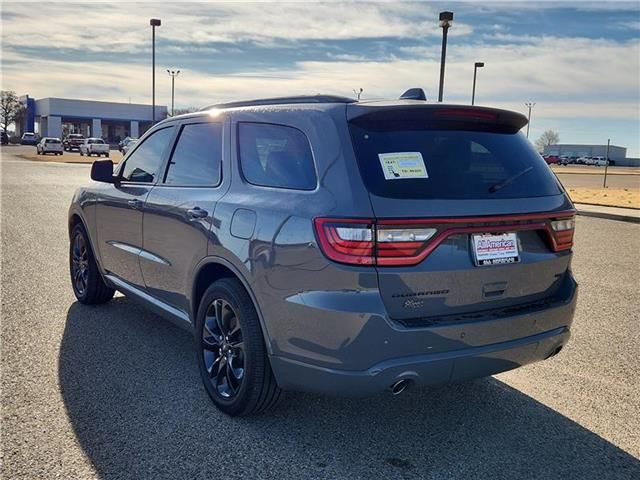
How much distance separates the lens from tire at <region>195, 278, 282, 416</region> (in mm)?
3369

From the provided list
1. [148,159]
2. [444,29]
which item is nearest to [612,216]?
[444,29]

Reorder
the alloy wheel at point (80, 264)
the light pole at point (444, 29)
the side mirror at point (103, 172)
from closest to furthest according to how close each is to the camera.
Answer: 1. the side mirror at point (103, 172)
2. the alloy wheel at point (80, 264)
3. the light pole at point (444, 29)

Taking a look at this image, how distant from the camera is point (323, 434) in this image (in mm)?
3438

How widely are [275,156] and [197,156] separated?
0.94 m

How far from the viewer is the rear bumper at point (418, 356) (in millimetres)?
2883

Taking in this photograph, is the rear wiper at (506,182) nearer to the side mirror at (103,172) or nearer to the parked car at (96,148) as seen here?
the side mirror at (103,172)

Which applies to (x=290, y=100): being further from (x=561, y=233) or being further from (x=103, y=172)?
(x=103, y=172)

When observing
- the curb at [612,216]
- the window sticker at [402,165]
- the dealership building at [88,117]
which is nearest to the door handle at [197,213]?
the window sticker at [402,165]

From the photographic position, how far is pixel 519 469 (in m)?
3.11

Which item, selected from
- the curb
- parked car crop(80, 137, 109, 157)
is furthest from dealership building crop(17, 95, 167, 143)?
the curb

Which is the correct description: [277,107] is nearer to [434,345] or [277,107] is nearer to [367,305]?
[367,305]

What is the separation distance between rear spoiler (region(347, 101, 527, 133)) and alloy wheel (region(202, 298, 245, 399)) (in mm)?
1330

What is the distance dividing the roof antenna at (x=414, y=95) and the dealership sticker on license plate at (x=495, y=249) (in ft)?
3.23

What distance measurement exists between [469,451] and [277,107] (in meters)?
2.19
